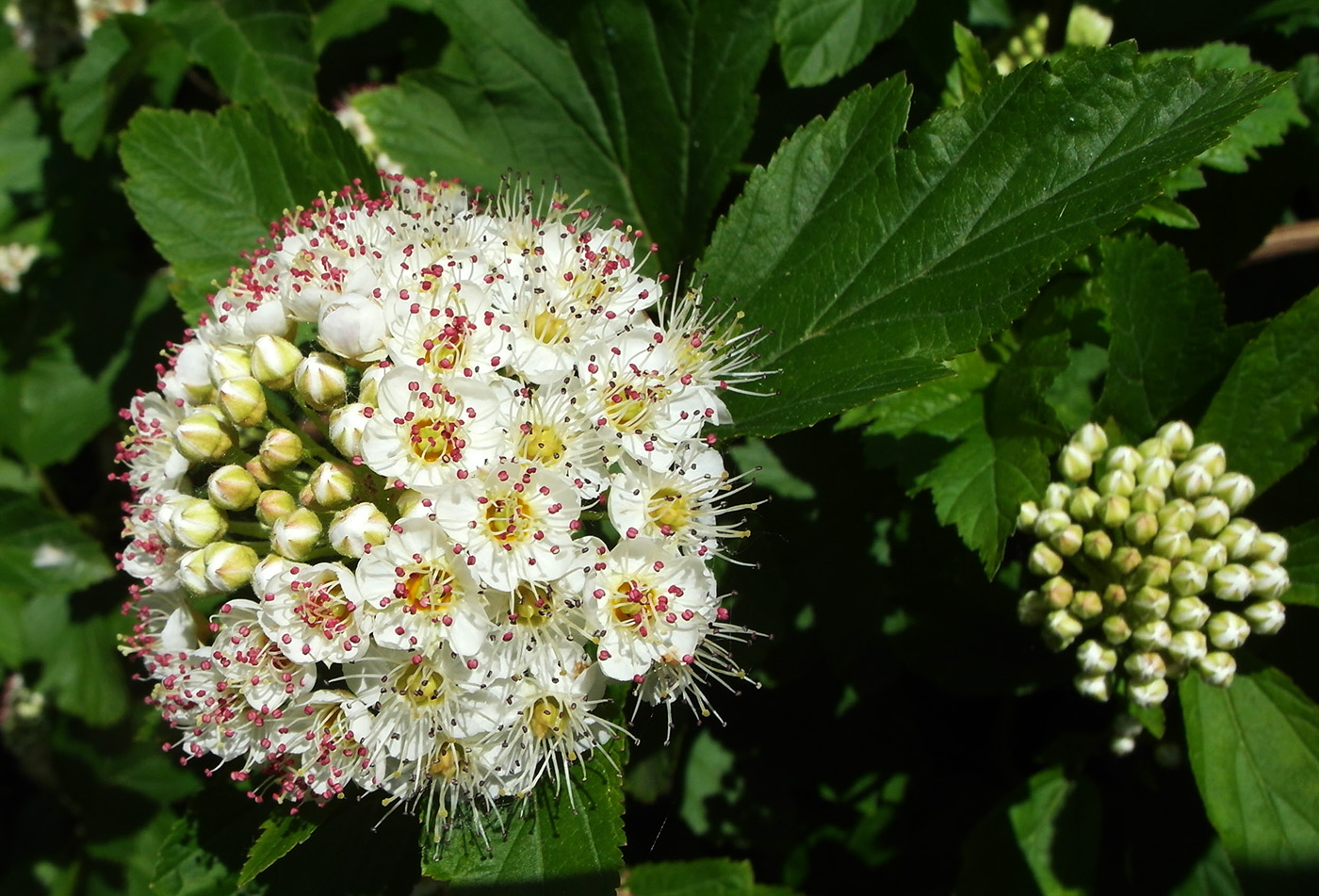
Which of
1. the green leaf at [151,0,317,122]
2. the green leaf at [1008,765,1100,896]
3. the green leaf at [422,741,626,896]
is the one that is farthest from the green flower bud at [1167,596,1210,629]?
the green leaf at [151,0,317,122]

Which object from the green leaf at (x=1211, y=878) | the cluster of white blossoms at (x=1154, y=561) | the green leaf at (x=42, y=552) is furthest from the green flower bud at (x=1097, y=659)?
the green leaf at (x=42, y=552)

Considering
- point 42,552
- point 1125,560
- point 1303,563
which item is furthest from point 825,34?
point 42,552

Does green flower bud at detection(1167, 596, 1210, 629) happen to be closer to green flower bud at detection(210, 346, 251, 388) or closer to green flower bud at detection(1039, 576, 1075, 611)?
green flower bud at detection(1039, 576, 1075, 611)

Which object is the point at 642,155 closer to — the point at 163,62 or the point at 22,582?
the point at 163,62

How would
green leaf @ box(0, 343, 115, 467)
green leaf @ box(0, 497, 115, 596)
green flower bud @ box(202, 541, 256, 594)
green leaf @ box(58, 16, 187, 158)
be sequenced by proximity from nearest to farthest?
green flower bud @ box(202, 541, 256, 594) < green leaf @ box(58, 16, 187, 158) < green leaf @ box(0, 497, 115, 596) < green leaf @ box(0, 343, 115, 467)

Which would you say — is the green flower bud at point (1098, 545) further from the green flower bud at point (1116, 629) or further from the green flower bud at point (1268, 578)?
the green flower bud at point (1268, 578)
